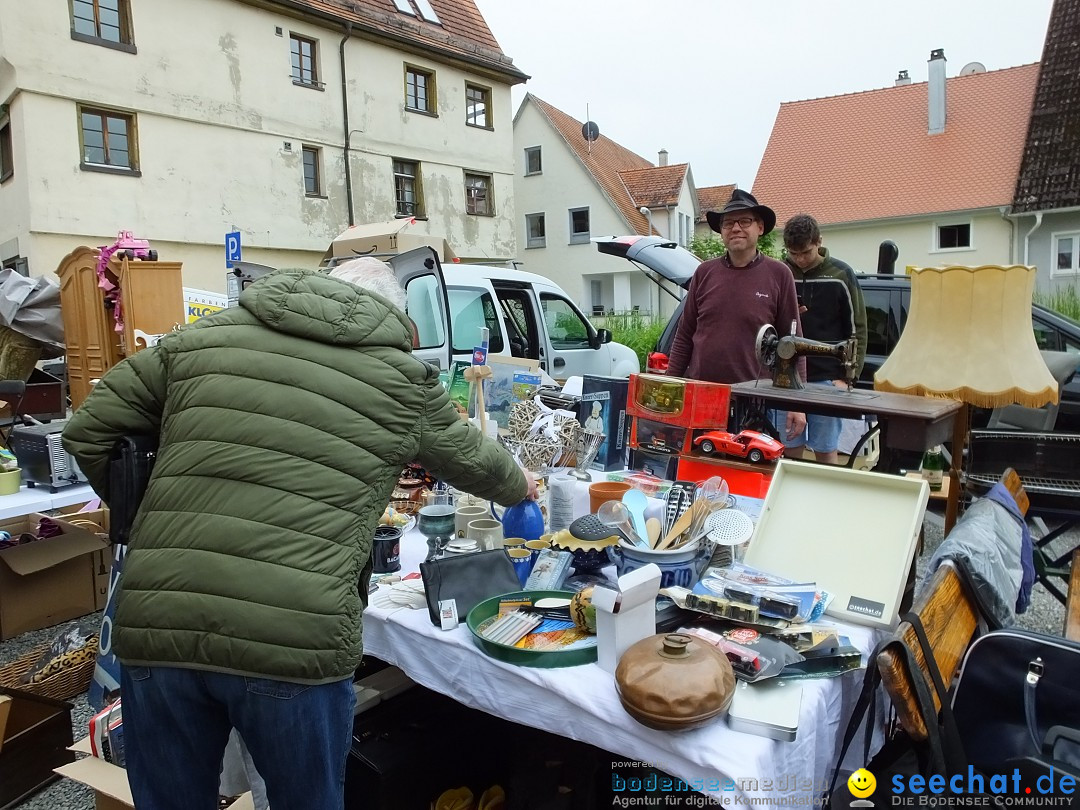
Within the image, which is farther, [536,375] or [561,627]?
[536,375]

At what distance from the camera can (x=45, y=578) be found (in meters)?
3.73

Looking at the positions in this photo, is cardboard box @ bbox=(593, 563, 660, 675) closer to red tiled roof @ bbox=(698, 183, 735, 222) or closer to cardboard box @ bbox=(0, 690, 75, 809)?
cardboard box @ bbox=(0, 690, 75, 809)

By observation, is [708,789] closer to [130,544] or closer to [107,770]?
[130,544]

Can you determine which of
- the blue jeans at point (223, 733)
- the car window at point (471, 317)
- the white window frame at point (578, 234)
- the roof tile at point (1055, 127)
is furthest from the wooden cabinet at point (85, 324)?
the white window frame at point (578, 234)

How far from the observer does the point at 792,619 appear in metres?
1.63

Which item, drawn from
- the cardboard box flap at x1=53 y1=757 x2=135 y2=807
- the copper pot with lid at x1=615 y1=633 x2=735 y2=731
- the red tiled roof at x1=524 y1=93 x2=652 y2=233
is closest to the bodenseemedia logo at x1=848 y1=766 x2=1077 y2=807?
the copper pot with lid at x1=615 y1=633 x2=735 y2=731

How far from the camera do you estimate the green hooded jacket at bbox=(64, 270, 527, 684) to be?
4.57 ft

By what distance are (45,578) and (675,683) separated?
3740mm

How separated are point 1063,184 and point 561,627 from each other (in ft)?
64.8

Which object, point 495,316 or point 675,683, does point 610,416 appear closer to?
point 675,683

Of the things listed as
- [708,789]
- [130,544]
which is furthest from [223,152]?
[708,789]

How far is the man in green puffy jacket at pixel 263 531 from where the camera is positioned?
140 centimetres

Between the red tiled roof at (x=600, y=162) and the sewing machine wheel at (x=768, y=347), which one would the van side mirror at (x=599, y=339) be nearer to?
the sewing machine wheel at (x=768, y=347)

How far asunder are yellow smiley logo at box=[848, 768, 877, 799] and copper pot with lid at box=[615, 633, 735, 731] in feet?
0.93
